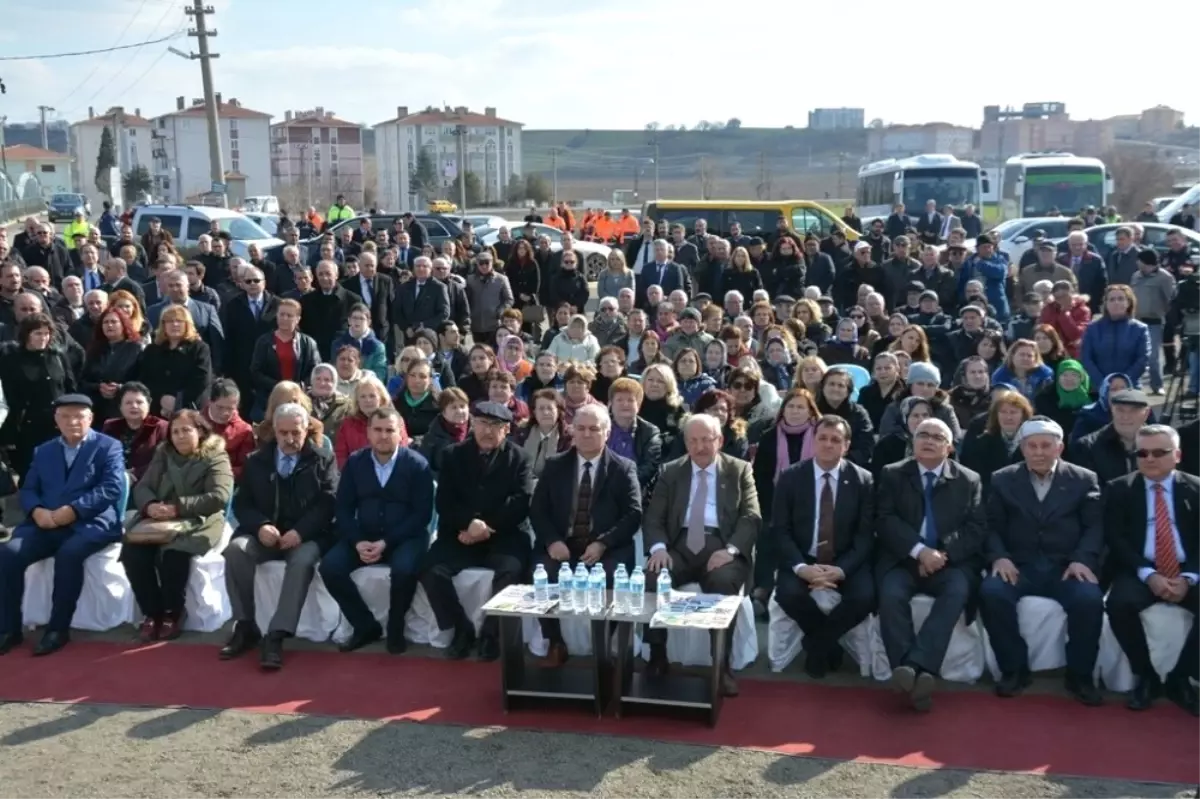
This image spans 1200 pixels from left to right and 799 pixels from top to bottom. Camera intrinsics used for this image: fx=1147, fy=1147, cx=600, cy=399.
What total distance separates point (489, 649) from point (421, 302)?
21.0ft

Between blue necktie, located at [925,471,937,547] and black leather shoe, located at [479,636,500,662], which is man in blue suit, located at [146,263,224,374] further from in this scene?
blue necktie, located at [925,471,937,547]

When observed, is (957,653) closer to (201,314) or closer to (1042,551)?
(1042,551)

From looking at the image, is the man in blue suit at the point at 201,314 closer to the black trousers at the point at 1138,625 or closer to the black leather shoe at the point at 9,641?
the black leather shoe at the point at 9,641

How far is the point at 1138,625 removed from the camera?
5844 mm

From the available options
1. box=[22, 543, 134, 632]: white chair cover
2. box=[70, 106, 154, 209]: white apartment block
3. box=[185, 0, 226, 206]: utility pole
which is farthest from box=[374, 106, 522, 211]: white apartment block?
box=[22, 543, 134, 632]: white chair cover

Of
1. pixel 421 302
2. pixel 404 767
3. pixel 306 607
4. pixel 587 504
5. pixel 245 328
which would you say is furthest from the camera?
pixel 421 302

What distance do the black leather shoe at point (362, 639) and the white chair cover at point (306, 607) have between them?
17 cm

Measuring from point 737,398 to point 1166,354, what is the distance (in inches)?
301

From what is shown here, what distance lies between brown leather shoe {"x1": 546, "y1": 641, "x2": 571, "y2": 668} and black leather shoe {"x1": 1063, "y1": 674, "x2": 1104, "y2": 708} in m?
2.68

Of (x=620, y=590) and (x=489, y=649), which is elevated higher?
(x=620, y=590)

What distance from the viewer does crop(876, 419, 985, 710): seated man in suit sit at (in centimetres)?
595

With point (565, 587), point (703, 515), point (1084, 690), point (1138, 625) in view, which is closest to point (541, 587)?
point (565, 587)

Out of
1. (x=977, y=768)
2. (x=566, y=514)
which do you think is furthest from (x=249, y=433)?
(x=977, y=768)

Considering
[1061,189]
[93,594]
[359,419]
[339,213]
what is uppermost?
[1061,189]
